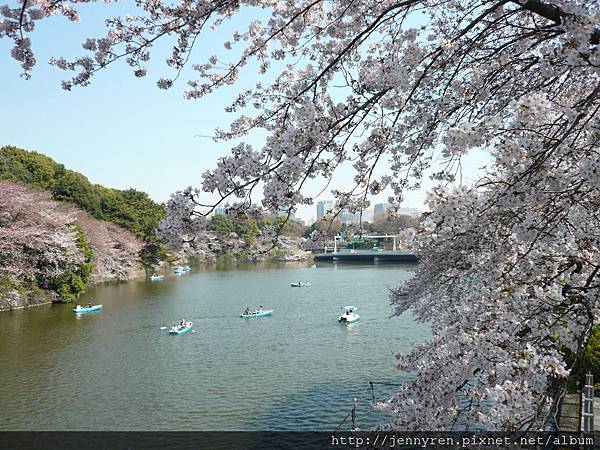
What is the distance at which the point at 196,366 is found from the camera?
1428cm

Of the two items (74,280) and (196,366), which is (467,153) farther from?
(74,280)

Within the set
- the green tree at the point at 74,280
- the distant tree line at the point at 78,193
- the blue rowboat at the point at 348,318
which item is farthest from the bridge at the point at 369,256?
the green tree at the point at 74,280

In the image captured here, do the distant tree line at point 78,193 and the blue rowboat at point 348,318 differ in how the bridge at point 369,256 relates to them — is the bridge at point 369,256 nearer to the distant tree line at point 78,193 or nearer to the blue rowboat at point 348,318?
the distant tree line at point 78,193

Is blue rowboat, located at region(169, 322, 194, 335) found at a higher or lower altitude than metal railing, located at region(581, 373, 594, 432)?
lower

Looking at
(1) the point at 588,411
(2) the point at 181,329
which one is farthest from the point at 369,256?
(1) the point at 588,411

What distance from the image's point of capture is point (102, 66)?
3.53m

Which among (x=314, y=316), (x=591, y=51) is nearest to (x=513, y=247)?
(x=591, y=51)

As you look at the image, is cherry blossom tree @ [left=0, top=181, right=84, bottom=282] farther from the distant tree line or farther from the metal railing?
the metal railing

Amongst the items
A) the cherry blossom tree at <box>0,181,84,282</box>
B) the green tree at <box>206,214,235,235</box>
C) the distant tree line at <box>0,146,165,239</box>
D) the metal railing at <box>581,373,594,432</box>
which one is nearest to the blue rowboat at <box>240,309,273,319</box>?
the green tree at <box>206,214,235,235</box>

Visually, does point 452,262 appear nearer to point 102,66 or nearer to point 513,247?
point 513,247

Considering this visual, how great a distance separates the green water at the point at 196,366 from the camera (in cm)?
1041

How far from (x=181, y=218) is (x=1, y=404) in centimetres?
1130

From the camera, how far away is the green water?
34.2 ft

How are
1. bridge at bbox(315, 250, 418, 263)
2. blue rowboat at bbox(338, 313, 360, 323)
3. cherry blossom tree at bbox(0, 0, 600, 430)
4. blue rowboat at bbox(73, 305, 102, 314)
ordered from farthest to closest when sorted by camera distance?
bridge at bbox(315, 250, 418, 263), blue rowboat at bbox(73, 305, 102, 314), blue rowboat at bbox(338, 313, 360, 323), cherry blossom tree at bbox(0, 0, 600, 430)
